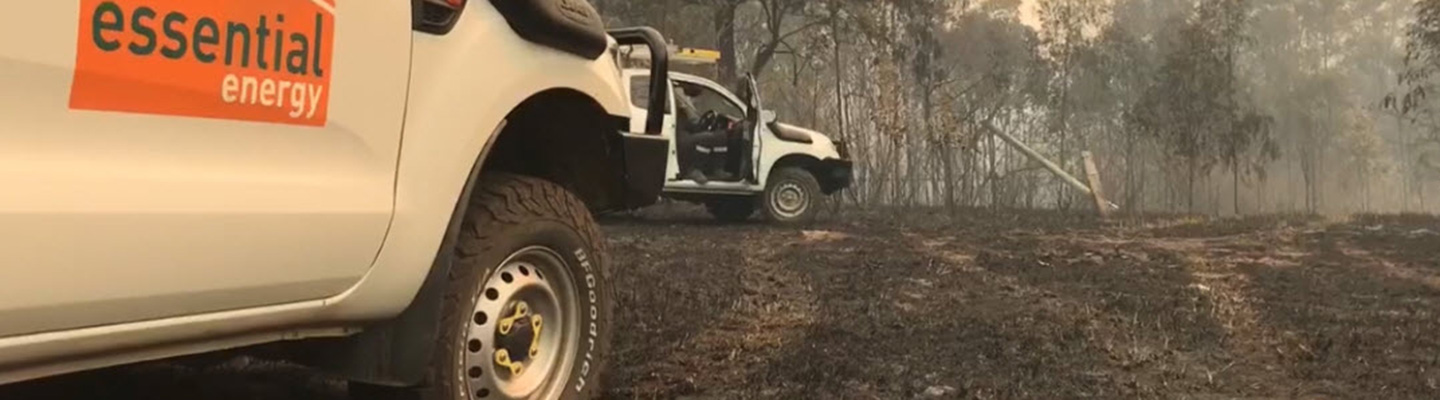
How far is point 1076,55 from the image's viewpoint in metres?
26.5

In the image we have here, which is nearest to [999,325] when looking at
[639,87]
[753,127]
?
[639,87]

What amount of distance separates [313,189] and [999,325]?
11.7 ft

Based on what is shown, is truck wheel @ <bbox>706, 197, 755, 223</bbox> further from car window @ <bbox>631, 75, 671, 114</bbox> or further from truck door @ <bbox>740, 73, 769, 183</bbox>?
car window @ <bbox>631, 75, 671, 114</bbox>

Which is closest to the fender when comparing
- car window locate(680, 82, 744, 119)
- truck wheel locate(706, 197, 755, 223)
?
car window locate(680, 82, 744, 119)

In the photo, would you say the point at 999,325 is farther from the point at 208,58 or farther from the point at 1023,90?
the point at 1023,90

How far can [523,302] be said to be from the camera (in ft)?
8.80

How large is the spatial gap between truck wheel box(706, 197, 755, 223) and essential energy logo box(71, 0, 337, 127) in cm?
1066

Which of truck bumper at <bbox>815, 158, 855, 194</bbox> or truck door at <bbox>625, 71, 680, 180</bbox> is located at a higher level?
truck door at <bbox>625, 71, 680, 180</bbox>

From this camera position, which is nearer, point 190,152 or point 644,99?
point 190,152

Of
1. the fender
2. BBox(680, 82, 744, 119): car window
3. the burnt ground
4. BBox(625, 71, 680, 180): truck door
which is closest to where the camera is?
the fender

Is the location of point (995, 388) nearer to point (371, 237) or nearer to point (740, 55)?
point (371, 237)

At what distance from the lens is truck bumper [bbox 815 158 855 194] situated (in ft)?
43.8

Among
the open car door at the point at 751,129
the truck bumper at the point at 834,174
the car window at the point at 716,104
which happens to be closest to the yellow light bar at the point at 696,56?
the car window at the point at 716,104

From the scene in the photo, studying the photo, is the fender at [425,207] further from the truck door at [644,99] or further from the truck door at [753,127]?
the truck door at [753,127]
